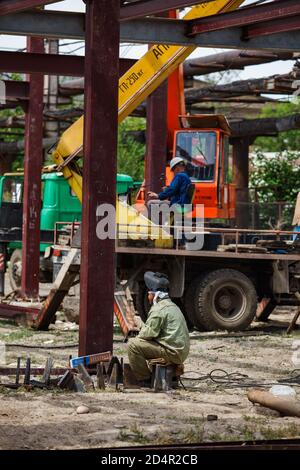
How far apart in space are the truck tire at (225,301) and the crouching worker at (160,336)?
560 centimetres

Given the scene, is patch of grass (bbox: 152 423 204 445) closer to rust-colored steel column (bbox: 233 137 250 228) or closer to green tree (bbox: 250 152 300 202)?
rust-colored steel column (bbox: 233 137 250 228)

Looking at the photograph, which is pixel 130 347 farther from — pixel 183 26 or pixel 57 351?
pixel 183 26

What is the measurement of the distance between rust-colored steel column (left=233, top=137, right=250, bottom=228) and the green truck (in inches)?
252

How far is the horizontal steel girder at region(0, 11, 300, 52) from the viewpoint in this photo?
1380 cm

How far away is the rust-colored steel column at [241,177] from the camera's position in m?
30.7

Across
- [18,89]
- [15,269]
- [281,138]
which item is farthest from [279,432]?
[281,138]

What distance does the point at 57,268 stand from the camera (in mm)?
18938

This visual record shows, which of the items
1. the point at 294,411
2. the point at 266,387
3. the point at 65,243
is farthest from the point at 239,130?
the point at 294,411

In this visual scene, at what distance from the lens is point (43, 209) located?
81.7 feet

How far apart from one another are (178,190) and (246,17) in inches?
159

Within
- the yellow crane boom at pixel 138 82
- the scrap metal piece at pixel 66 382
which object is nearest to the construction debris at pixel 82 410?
the scrap metal piece at pixel 66 382

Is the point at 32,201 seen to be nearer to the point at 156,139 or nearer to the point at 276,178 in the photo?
the point at 156,139

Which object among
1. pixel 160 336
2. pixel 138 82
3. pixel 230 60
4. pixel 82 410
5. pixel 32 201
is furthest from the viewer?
pixel 230 60

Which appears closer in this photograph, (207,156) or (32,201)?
(207,156)
